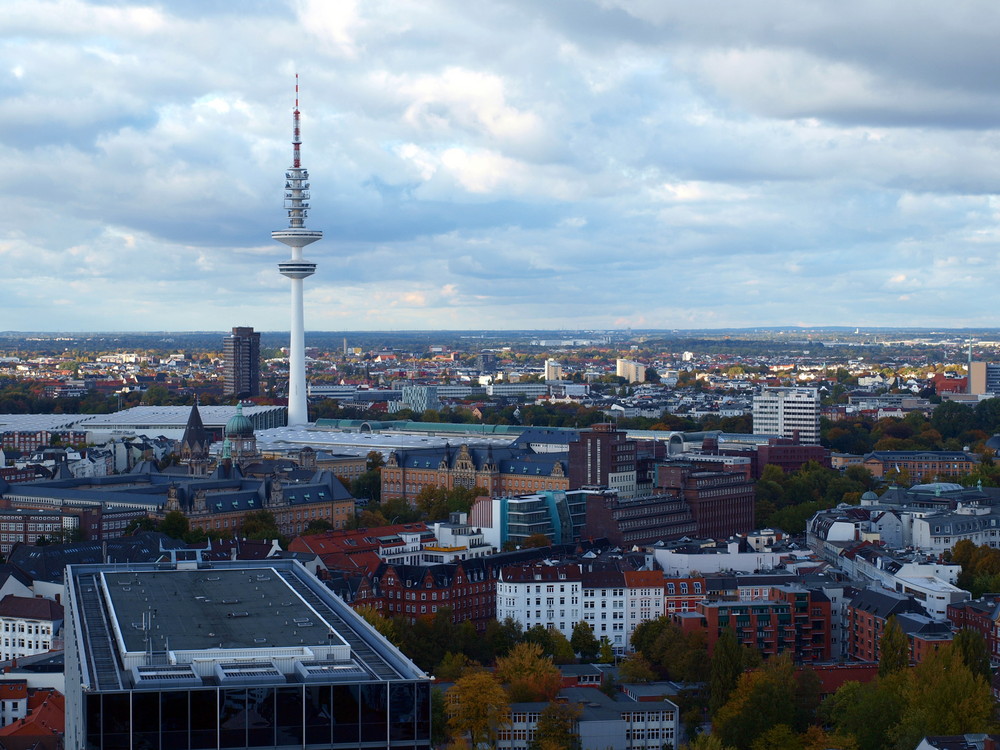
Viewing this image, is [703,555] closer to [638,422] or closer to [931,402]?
[638,422]

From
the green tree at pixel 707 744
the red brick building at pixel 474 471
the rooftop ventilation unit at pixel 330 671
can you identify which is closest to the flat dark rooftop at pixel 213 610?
the rooftop ventilation unit at pixel 330 671

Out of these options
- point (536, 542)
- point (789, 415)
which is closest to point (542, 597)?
point (536, 542)

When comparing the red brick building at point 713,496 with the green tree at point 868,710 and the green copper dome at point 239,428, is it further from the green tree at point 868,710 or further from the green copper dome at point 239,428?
the green tree at point 868,710

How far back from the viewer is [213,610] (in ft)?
155

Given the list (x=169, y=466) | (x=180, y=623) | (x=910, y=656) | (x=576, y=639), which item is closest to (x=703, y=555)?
(x=576, y=639)

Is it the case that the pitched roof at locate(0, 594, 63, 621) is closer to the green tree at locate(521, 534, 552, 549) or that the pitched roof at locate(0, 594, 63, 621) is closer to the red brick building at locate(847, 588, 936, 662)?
the green tree at locate(521, 534, 552, 549)

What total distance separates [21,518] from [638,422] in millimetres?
89890

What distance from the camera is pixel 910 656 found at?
2398 inches

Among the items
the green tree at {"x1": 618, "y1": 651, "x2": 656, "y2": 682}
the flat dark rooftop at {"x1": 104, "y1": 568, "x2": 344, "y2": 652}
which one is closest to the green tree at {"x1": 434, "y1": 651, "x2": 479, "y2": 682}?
the green tree at {"x1": 618, "y1": 651, "x2": 656, "y2": 682}

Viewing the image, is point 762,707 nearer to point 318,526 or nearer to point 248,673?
point 248,673

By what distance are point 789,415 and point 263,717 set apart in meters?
120

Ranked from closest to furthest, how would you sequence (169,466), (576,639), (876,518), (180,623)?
(180,623)
(576,639)
(876,518)
(169,466)

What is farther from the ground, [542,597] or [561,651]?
[542,597]

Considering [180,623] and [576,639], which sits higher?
[180,623]
